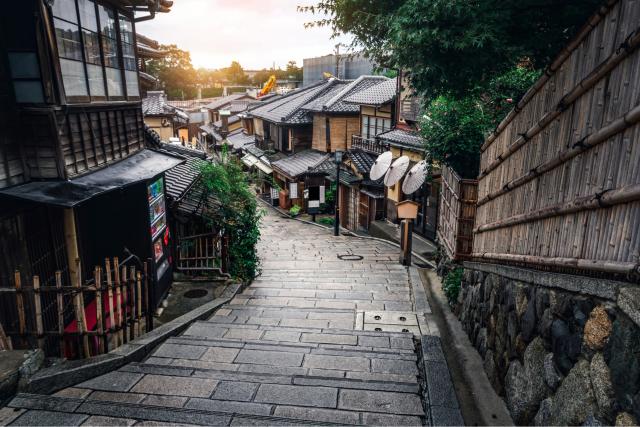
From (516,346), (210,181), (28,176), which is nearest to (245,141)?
(210,181)

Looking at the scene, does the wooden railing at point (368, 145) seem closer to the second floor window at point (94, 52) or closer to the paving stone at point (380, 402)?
the second floor window at point (94, 52)

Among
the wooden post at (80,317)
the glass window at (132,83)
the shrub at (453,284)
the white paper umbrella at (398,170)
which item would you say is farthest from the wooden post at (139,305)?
the white paper umbrella at (398,170)

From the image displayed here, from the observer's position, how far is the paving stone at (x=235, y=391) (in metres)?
6.07

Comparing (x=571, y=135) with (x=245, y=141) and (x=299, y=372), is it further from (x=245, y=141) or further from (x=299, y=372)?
(x=245, y=141)

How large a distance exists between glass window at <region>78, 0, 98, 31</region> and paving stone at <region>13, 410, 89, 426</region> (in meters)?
7.30

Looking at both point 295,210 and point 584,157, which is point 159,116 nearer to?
point 295,210

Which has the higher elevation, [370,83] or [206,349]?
[370,83]

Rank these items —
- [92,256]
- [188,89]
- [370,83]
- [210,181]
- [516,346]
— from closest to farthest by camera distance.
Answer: [516,346]
[92,256]
[210,181]
[370,83]
[188,89]

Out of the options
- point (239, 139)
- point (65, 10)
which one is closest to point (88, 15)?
point (65, 10)

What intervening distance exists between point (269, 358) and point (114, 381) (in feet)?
8.23

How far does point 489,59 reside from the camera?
738 centimetres

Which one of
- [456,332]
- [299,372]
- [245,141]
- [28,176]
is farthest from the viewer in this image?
[245,141]

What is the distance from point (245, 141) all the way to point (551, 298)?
158 feet

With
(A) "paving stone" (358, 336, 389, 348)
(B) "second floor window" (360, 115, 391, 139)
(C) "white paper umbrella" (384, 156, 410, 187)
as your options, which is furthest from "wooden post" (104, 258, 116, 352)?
(B) "second floor window" (360, 115, 391, 139)
